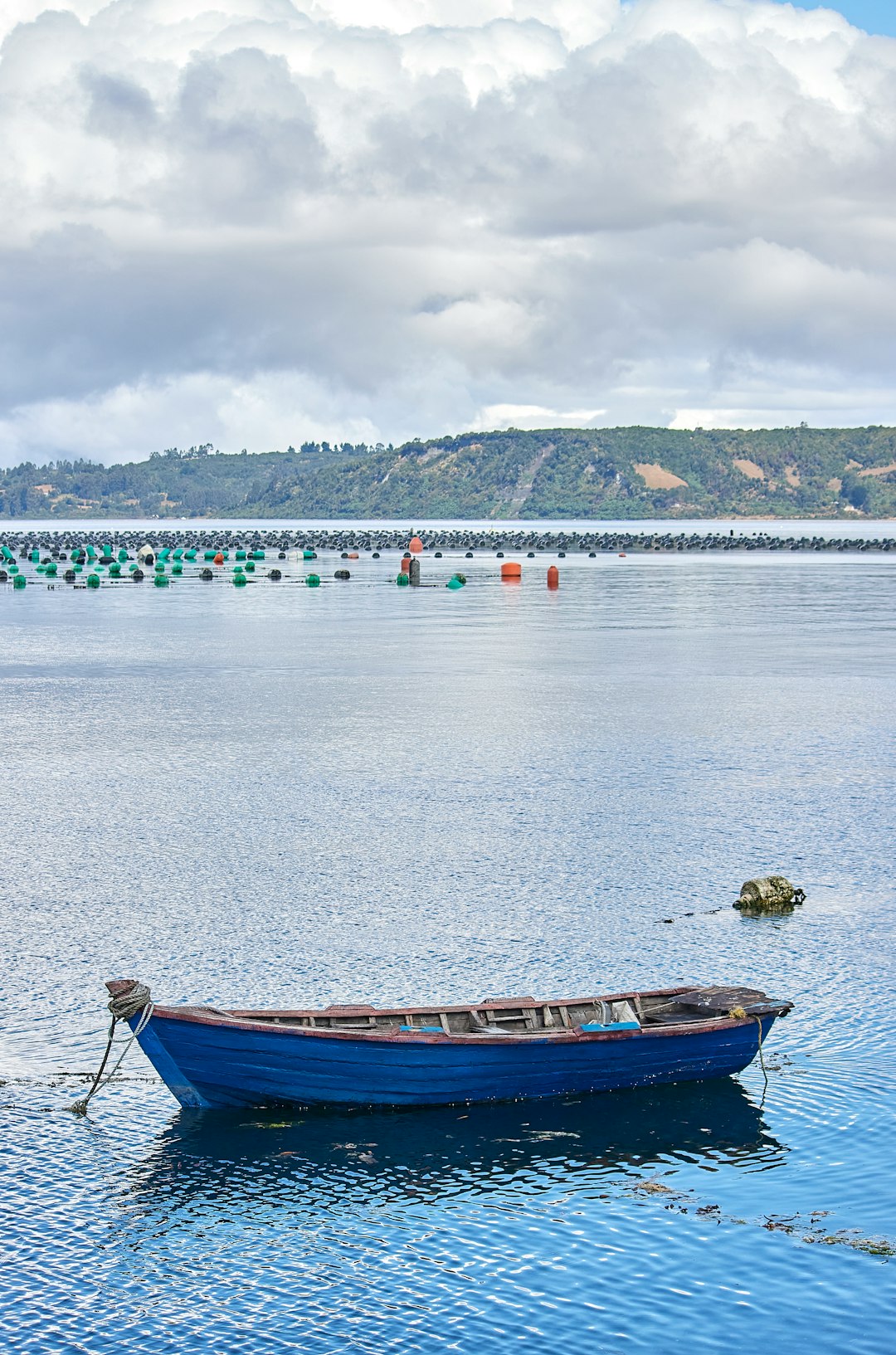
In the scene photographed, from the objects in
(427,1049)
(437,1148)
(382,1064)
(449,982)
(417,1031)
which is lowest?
(437,1148)

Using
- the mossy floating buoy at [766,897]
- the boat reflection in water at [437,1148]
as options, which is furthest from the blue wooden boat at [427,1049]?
the mossy floating buoy at [766,897]

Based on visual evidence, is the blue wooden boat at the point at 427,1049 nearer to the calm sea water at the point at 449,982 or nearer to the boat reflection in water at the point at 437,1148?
the boat reflection in water at the point at 437,1148

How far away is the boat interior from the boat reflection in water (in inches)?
32.3

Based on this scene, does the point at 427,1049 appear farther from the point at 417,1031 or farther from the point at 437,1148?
the point at 437,1148

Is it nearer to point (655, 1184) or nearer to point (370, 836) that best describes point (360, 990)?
point (655, 1184)

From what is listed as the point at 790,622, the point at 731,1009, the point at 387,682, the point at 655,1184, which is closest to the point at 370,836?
the point at 731,1009

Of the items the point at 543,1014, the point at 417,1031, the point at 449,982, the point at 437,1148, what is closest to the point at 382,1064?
the point at 417,1031

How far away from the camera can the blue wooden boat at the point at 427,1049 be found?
52.0ft

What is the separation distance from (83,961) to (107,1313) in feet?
28.0

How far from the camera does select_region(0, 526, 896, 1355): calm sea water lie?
12914 millimetres

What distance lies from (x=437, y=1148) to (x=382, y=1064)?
1.01 meters

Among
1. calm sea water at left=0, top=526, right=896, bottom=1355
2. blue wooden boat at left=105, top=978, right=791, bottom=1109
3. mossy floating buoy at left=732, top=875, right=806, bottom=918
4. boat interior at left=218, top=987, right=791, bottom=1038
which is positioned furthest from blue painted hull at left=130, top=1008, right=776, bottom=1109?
mossy floating buoy at left=732, top=875, right=806, bottom=918

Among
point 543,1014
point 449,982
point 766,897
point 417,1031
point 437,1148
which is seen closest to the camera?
point 437,1148

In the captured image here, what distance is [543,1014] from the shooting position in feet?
55.8
